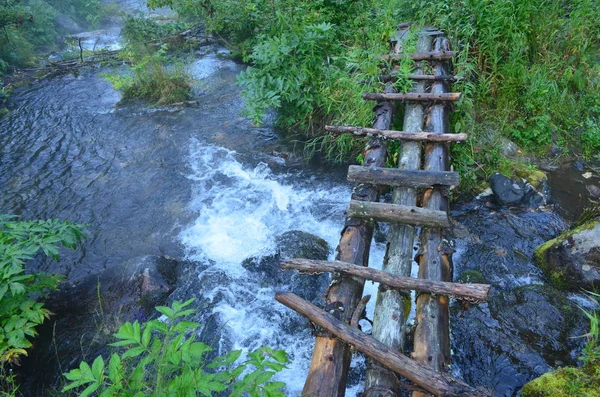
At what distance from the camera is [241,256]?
5.13m

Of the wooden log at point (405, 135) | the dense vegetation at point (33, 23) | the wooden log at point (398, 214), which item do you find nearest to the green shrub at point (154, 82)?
the dense vegetation at point (33, 23)

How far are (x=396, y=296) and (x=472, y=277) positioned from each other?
1.74 meters

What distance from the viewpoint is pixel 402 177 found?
4.06m

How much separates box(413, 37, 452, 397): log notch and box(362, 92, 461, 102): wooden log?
0.34 meters

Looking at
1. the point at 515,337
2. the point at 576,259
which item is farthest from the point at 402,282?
the point at 576,259

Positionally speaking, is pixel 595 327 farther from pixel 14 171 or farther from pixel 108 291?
pixel 14 171

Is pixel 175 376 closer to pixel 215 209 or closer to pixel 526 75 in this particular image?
pixel 215 209

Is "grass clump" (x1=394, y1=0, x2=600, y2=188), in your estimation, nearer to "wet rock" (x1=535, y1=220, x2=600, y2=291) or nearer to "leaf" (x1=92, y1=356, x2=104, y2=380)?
"wet rock" (x1=535, y1=220, x2=600, y2=291)

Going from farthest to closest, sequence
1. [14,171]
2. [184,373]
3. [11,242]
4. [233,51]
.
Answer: [233,51] → [14,171] → [11,242] → [184,373]

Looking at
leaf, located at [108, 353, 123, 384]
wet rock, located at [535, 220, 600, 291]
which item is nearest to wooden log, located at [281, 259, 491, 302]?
leaf, located at [108, 353, 123, 384]

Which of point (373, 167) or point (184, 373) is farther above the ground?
point (184, 373)

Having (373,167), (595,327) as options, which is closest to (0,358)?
(373,167)

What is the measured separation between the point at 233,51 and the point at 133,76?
9.11ft

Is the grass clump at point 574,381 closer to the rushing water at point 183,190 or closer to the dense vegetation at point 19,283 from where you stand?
the rushing water at point 183,190
